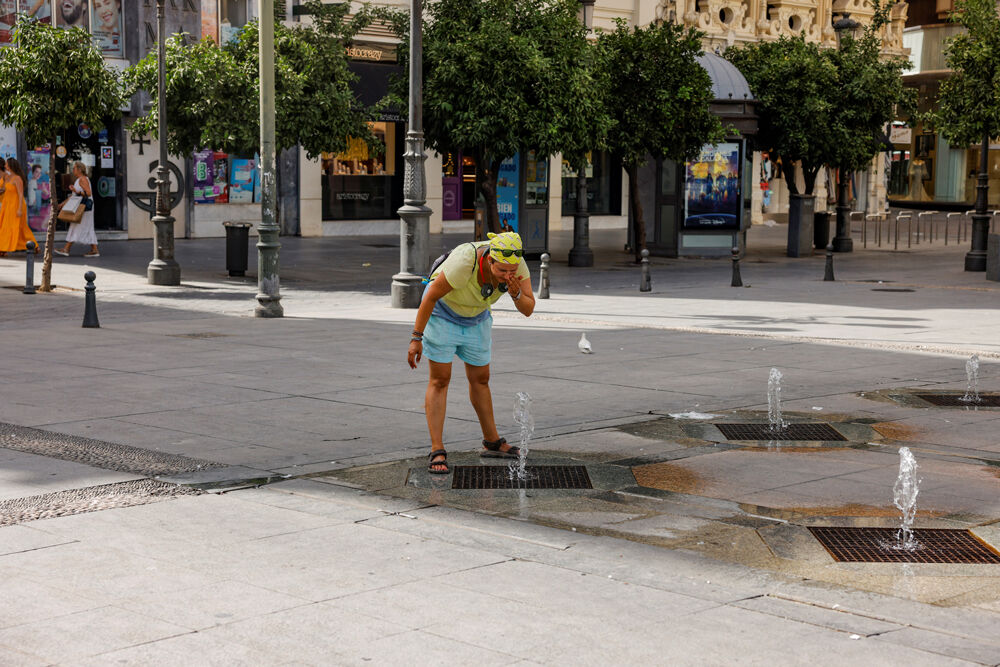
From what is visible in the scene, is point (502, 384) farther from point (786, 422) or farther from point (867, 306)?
point (867, 306)

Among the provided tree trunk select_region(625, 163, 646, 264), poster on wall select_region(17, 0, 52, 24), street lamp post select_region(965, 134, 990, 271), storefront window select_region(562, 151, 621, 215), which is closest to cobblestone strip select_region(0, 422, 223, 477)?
tree trunk select_region(625, 163, 646, 264)

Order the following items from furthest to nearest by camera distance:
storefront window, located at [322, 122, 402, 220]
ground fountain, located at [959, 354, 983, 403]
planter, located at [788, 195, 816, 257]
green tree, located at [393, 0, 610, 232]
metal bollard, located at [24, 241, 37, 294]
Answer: storefront window, located at [322, 122, 402, 220], planter, located at [788, 195, 816, 257], green tree, located at [393, 0, 610, 232], metal bollard, located at [24, 241, 37, 294], ground fountain, located at [959, 354, 983, 403]

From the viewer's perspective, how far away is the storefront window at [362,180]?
117ft

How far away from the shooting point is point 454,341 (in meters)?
8.62

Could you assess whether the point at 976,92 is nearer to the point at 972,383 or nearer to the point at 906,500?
the point at 972,383

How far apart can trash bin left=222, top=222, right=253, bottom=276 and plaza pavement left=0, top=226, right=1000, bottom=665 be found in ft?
20.8


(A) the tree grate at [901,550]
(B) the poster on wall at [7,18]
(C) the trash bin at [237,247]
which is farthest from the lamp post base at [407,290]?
(B) the poster on wall at [7,18]

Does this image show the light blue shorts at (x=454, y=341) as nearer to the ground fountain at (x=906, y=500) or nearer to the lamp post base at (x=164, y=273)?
the ground fountain at (x=906, y=500)

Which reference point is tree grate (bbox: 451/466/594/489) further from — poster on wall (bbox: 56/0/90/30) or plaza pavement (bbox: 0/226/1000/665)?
poster on wall (bbox: 56/0/90/30)

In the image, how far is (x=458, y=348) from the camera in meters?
8.75

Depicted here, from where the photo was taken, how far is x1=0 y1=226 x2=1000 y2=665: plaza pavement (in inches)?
209

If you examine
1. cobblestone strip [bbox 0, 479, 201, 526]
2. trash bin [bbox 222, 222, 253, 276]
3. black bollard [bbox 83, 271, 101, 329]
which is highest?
trash bin [bbox 222, 222, 253, 276]

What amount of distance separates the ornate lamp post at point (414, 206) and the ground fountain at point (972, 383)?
8.94 m

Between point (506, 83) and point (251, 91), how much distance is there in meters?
5.09
